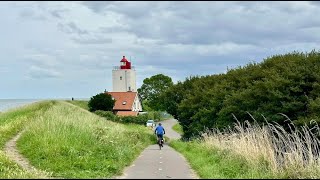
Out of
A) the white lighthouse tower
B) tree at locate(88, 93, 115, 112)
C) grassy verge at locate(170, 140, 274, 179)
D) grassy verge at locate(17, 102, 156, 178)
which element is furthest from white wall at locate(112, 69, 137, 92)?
grassy verge at locate(170, 140, 274, 179)

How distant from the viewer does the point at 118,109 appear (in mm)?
99062

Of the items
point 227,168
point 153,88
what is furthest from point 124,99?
point 227,168

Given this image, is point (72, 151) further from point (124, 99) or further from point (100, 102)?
point (124, 99)

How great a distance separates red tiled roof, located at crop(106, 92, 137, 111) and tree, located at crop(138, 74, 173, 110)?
1262 centimetres

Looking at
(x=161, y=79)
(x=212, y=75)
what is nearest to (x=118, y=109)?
(x=161, y=79)

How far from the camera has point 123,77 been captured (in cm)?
10625

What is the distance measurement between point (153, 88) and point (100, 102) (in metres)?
33.0

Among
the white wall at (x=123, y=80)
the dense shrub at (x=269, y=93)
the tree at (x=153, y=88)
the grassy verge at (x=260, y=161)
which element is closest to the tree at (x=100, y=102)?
the white wall at (x=123, y=80)

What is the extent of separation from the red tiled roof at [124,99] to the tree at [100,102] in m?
11.1

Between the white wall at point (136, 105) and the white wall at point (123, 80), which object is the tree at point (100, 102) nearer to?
the white wall at point (136, 105)

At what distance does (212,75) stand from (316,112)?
26.5 metres

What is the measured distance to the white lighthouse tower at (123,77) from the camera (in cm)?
10500

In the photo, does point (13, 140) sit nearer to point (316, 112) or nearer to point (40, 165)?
point (40, 165)

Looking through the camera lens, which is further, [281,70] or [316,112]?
[281,70]
